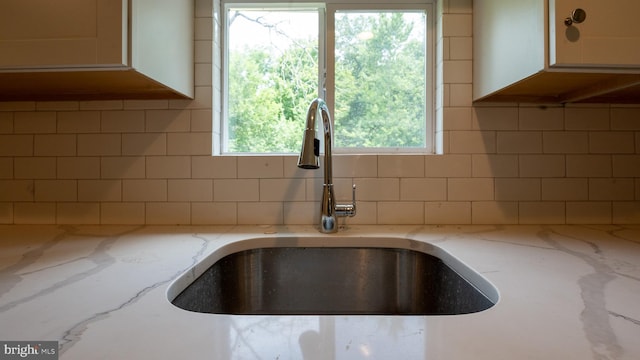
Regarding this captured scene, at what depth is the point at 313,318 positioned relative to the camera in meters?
0.47

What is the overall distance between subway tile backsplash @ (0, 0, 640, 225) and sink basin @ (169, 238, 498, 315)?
0.60 ft

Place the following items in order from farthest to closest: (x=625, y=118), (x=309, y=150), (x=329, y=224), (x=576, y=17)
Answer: (x=625, y=118) → (x=329, y=224) → (x=309, y=150) → (x=576, y=17)

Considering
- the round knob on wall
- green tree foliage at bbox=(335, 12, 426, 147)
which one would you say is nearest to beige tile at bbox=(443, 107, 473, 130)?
green tree foliage at bbox=(335, 12, 426, 147)

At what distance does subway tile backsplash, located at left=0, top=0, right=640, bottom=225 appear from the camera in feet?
3.88

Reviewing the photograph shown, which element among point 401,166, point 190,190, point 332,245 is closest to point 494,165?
point 401,166

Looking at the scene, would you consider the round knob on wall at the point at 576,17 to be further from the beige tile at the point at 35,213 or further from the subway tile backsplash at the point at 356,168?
the beige tile at the point at 35,213

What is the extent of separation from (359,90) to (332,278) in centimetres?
71

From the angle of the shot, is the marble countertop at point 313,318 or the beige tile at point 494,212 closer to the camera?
the marble countertop at point 313,318

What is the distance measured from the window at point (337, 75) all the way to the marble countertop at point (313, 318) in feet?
1.93

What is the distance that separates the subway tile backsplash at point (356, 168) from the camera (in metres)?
1.18

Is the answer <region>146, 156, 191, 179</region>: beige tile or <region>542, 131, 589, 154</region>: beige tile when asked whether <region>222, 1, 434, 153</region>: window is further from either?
<region>542, 131, 589, 154</region>: beige tile

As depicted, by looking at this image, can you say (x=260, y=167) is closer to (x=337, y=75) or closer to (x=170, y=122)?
(x=170, y=122)

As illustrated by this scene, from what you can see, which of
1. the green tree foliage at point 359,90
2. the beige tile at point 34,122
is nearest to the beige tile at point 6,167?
the beige tile at point 34,122

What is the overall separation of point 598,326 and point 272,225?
92 cm
